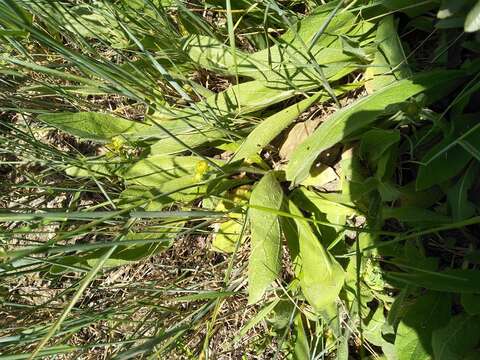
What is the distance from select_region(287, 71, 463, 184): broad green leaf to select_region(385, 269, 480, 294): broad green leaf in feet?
1.03

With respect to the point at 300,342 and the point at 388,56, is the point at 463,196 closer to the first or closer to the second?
the point at 388,56

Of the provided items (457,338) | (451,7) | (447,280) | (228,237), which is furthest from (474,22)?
(228,237)

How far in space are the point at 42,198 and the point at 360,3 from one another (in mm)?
1298

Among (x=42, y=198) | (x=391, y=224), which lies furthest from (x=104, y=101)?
(x=391, y=224)

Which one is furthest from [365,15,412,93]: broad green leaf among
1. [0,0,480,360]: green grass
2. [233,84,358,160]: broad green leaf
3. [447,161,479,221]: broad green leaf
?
[447,161,479,221]: broad green leaf

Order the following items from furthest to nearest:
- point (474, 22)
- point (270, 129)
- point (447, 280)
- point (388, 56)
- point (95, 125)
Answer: point (95, 125) < point (270, 129) < point (388, 56) < point (447, 280) < point (474, 22)

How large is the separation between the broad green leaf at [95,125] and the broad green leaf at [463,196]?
81cm

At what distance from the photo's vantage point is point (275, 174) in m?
1.48

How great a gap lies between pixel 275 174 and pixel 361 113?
1.17 feet

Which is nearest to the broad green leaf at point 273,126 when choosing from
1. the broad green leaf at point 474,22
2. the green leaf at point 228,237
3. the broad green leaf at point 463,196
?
the green leaf at point 228,237

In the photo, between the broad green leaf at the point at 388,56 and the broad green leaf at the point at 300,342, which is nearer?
the broad green leaf at the point at 388,56

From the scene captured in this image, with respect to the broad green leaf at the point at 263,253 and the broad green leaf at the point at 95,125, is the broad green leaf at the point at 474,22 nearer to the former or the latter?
the broad green leaf at the point at 263,253

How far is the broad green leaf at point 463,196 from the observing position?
1136mm

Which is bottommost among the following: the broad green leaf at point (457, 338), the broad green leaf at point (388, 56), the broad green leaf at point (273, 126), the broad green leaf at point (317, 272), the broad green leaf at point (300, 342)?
the broad green leaf at point (300, 342)
